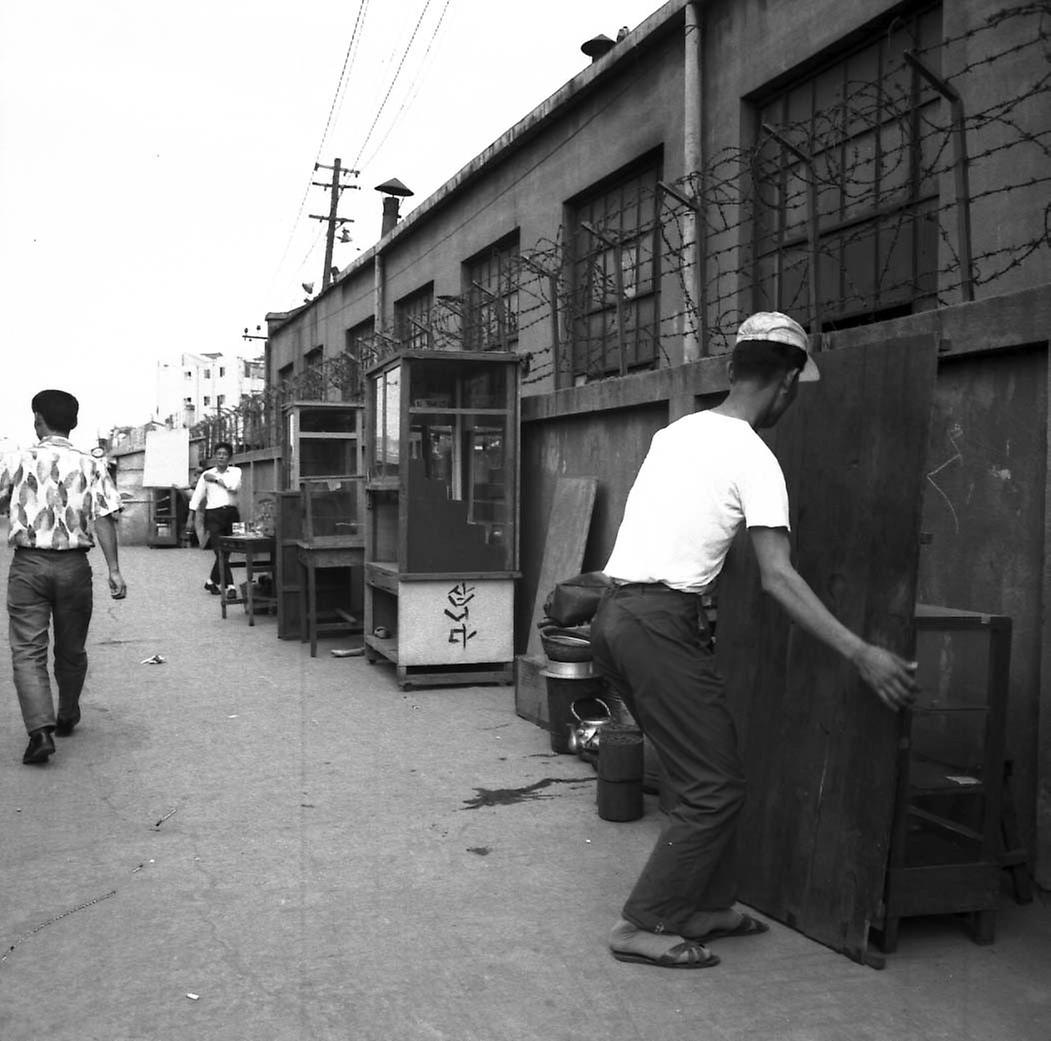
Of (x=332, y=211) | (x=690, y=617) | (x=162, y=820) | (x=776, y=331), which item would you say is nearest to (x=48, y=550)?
(x=162, y=820)

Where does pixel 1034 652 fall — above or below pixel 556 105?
below

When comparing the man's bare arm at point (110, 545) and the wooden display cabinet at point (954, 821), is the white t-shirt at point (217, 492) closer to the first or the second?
the man's bare arm at point (110, 545)

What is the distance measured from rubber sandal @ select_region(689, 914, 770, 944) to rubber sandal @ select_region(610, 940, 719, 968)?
106 mm

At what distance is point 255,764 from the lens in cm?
601

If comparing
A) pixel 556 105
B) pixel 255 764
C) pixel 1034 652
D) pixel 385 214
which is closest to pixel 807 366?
pixel 1034 652

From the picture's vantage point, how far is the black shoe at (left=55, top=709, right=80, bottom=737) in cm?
659

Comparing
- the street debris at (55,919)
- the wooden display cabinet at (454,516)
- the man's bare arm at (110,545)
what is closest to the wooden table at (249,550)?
the wooden display cabinet at (454,516)

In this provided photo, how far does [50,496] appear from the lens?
20.3 ft

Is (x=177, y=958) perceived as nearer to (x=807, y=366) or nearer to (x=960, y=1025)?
(x=960, y=1025)

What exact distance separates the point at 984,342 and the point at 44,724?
5180 mm

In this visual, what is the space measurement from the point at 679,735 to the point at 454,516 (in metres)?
5.18

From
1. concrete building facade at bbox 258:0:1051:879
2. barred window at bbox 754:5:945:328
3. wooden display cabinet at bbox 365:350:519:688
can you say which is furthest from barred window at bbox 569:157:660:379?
wooden display cabinet at bbox 365:350:519:688

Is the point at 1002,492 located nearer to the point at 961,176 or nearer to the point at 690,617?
the point at 961,176

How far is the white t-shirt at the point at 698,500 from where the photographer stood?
3316mm
